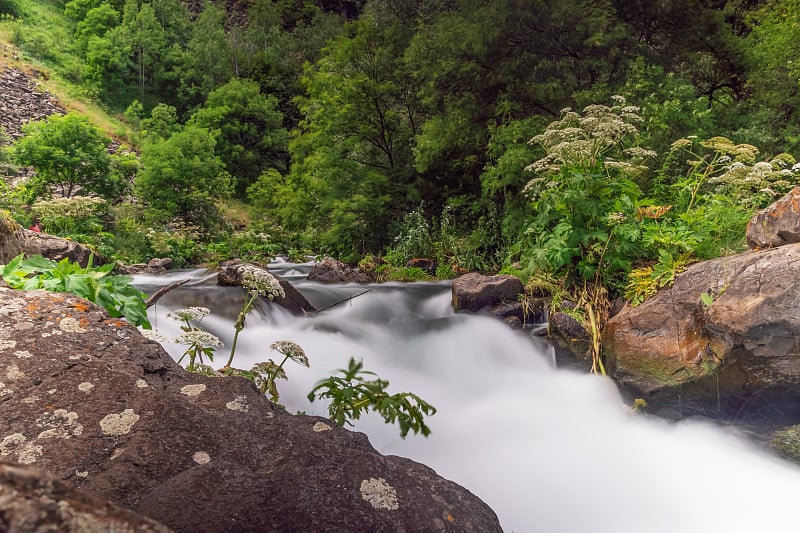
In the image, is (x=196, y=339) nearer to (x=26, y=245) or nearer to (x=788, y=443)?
(x=26, y=245)

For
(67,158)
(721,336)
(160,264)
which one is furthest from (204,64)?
(721,336)

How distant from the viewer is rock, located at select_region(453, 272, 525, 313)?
21.6ft

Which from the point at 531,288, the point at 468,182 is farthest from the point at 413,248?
the point at 531,288

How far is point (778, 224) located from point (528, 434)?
2988 millimetres

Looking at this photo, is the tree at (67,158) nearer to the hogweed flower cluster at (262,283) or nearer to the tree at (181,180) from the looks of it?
the tree at (181,180)

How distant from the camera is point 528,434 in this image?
404 centimetres

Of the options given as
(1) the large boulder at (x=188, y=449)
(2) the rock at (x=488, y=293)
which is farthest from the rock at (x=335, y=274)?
(1) the large boulder at (x=188, y=449)

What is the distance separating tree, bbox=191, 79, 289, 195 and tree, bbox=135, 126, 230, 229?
895 cm

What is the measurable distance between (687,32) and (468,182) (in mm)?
5943

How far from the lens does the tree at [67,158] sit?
11688mm

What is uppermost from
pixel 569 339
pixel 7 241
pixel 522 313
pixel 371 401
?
pixel 7 241

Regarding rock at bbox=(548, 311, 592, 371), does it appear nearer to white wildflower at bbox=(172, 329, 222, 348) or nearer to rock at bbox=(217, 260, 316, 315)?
rock at bbox=(217, 260, 316, 315)

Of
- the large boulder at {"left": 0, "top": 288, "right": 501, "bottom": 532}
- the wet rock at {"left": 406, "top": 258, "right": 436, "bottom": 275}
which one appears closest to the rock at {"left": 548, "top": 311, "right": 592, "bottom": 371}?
the large boulder at {"left": 0, "top": 288, "right": 501, "bottom": 532}

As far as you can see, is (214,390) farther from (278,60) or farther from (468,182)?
(278,60)
